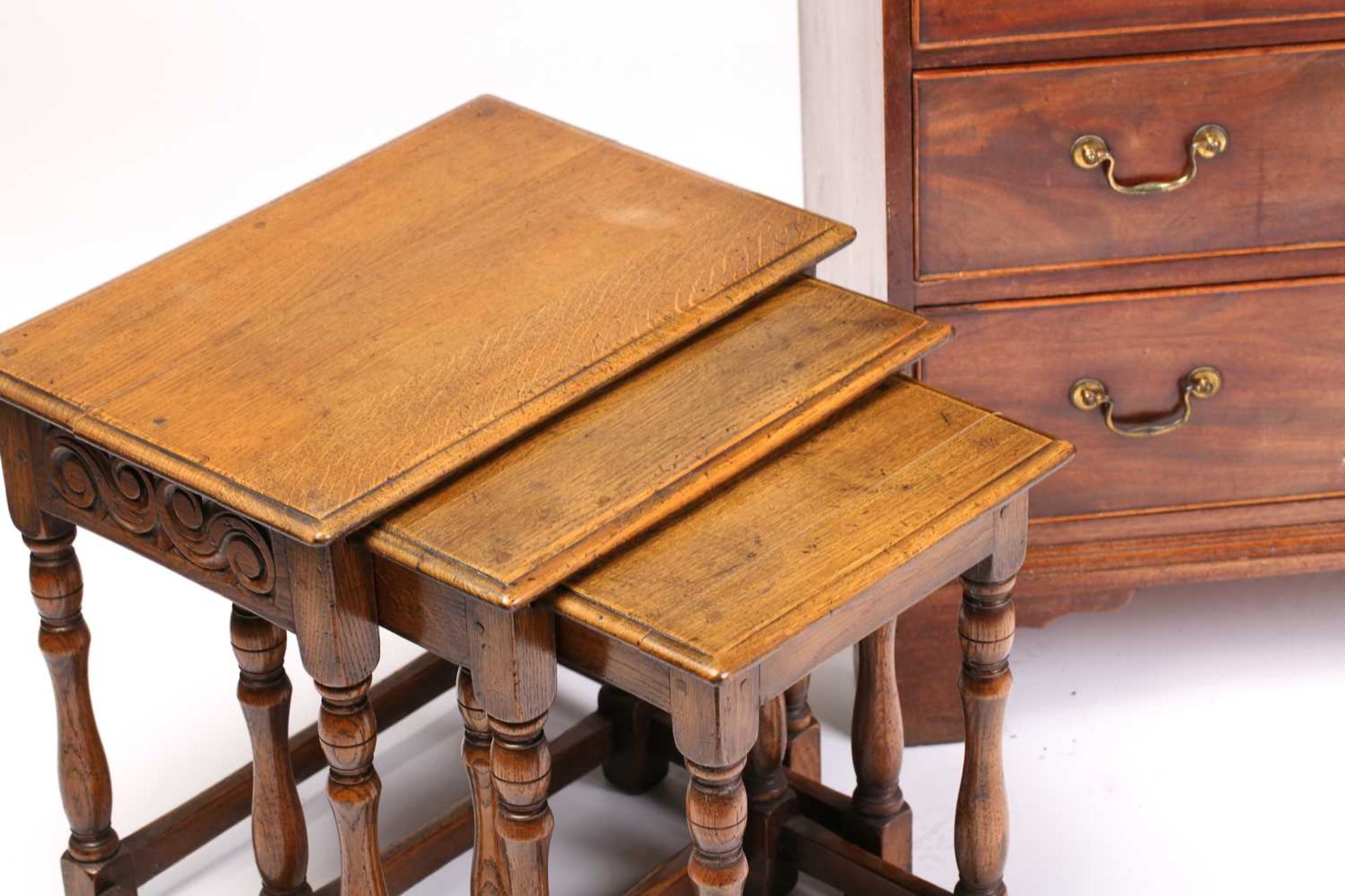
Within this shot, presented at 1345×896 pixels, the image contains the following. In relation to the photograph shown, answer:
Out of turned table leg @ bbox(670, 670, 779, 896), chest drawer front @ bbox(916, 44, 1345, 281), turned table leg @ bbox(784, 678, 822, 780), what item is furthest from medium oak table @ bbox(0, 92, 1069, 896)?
chest drawer front @ bbox(916, 44, 1345, 281)

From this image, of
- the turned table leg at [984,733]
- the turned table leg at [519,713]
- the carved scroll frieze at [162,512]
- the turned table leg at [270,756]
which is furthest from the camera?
the turned table leg at [270,756]

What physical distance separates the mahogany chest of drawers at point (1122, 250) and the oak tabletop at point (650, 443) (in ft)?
1.27

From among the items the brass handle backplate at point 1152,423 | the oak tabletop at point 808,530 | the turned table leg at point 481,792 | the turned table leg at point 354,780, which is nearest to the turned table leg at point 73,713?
the turned table leg at point 354,780

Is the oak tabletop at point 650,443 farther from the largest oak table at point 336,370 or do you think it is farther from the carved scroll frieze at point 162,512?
the carved scroll frieze at point 162,512

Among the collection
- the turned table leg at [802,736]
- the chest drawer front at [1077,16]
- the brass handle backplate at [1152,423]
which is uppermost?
the chest drawer front at [1077,16]

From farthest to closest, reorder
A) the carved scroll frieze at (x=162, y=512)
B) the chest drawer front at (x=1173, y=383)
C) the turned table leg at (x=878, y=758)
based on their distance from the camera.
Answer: the chest drawer front at (x=1173, y=383) < the turned table leg at (x=878, y=758) < the carved scroll frieze at (x=162, y=512)

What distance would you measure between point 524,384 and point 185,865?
1.02m

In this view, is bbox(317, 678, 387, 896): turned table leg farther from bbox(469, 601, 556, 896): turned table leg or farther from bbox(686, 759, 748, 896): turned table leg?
bbox(686, 759, 748, 896): turned table leg

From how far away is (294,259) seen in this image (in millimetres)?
2848

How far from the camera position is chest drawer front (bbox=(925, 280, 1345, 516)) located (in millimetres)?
3246

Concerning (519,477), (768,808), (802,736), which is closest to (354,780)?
(519,477)

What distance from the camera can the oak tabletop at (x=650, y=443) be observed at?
7.93 feet

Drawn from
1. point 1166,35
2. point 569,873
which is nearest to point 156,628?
point 569,873

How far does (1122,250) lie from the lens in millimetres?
3207
